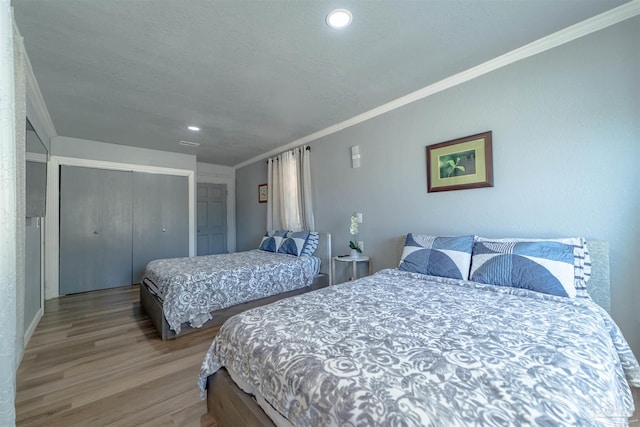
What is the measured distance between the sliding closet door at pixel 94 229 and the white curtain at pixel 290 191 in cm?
243

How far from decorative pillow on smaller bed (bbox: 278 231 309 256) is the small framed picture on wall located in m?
1.46

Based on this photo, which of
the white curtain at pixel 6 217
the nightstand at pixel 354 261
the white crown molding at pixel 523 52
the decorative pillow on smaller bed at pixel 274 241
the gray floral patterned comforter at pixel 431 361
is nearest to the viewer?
the gray floral patterned comforter at pixel 431 361

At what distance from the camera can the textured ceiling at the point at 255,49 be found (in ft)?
5.17

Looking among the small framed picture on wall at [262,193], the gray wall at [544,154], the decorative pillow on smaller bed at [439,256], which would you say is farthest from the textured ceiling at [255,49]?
the small framed picture on wall at [262,193]

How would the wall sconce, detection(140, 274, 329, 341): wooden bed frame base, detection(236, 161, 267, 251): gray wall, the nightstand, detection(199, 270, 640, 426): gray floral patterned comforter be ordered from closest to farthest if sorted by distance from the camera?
detection(199, 270, 640, 426): gray floral patterned comforter, detection(140, 274, 329, 341): wooden bed frame base, the nightstand, the wall sconce, detection(236, 161, 267, 251): gray wall

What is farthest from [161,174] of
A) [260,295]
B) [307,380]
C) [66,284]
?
[307,380]

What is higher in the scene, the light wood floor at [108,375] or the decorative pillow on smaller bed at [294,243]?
the decorative pillow on smaller bed at [294,243]

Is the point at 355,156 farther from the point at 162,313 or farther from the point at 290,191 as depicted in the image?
the point at 162,313

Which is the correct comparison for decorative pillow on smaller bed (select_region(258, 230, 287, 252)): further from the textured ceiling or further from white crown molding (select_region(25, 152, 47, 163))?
white crown molding (select_region(25, 152, 47, 163))

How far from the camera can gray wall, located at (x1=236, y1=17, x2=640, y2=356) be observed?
166cm

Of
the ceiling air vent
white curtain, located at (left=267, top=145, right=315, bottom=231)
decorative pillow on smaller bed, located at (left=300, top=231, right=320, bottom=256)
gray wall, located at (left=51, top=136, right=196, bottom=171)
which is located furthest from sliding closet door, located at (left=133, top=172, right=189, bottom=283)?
decorative pillow on smaller bed, located at (left=300, top=231, right=320, bottom=256)

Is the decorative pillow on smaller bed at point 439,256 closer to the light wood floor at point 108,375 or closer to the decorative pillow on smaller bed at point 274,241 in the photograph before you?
the light wood floor at point 108,375

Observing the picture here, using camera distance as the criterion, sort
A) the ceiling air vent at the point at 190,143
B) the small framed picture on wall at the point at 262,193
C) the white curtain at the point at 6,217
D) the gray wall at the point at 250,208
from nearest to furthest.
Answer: the white curtain at the point at 6,217 → the ceiling air vent at the point at 190,143 → the small framed picture on wall at the point at 262,193 → the gray wall at the point at 250,208

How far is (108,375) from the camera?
6.26 ft
